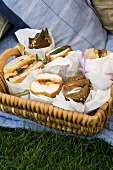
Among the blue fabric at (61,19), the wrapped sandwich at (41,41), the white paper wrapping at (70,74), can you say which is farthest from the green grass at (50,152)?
the blue fabric at (61,19)

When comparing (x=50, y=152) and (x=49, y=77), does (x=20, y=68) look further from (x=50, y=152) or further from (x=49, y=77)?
(x=50, y=152)

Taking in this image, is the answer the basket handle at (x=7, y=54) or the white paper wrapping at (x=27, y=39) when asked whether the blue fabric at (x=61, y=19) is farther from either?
the basket handle at (x=7, y=54)

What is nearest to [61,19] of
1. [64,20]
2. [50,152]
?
[64,20]

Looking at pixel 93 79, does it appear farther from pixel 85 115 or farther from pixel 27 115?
pixel 27 115

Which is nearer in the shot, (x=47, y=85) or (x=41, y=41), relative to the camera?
(x=47, y=85)

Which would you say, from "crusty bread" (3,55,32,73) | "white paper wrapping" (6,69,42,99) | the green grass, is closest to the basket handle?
"crusty bread" (3,55,32,73)

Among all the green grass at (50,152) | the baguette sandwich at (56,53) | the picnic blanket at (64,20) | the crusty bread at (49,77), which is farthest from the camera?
the picnic blanket at (64,20)
